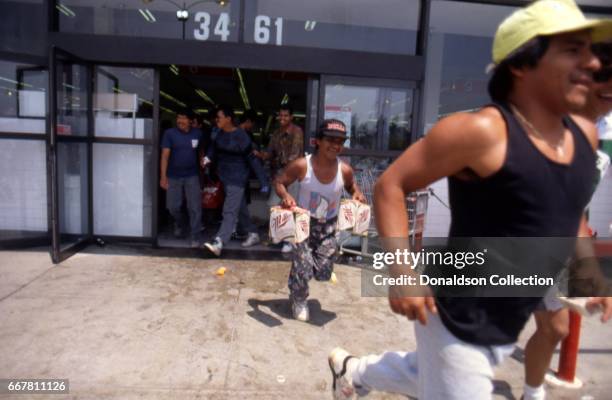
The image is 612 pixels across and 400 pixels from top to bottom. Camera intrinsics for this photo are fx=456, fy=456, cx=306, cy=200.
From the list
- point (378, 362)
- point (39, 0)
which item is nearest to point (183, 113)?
point (39, 0)

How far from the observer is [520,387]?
310 cm

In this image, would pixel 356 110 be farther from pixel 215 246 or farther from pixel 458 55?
pixel 215 246

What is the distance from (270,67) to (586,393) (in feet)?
15.0

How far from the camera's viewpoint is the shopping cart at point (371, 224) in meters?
5.34

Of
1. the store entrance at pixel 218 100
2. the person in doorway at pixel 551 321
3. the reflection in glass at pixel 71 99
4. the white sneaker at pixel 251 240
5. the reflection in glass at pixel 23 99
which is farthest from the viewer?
the store entrance at pixel 218 100

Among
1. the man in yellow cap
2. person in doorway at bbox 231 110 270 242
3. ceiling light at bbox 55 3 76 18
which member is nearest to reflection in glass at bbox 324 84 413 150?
person in doorway at bbox 231 110 270 242

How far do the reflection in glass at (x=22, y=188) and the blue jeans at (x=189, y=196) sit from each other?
167cm

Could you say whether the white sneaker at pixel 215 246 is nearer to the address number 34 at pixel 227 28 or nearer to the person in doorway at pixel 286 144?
the person in doorway at pixel 286 144

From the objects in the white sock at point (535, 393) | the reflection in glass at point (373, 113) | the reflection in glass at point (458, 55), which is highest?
the reflection in glass at point (458, 55)

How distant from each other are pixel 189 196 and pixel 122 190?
95 cm

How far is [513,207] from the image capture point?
1515mm

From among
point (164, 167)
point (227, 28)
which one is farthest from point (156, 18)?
point (164, 167)

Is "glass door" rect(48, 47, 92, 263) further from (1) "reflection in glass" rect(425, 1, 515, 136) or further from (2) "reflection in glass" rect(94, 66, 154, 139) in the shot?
(1) "reflection in glass" rect(425, 1, 515, 136)

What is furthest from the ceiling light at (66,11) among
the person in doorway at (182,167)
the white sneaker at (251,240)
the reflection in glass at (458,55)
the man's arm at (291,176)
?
the reflection in glass at (458,55)
